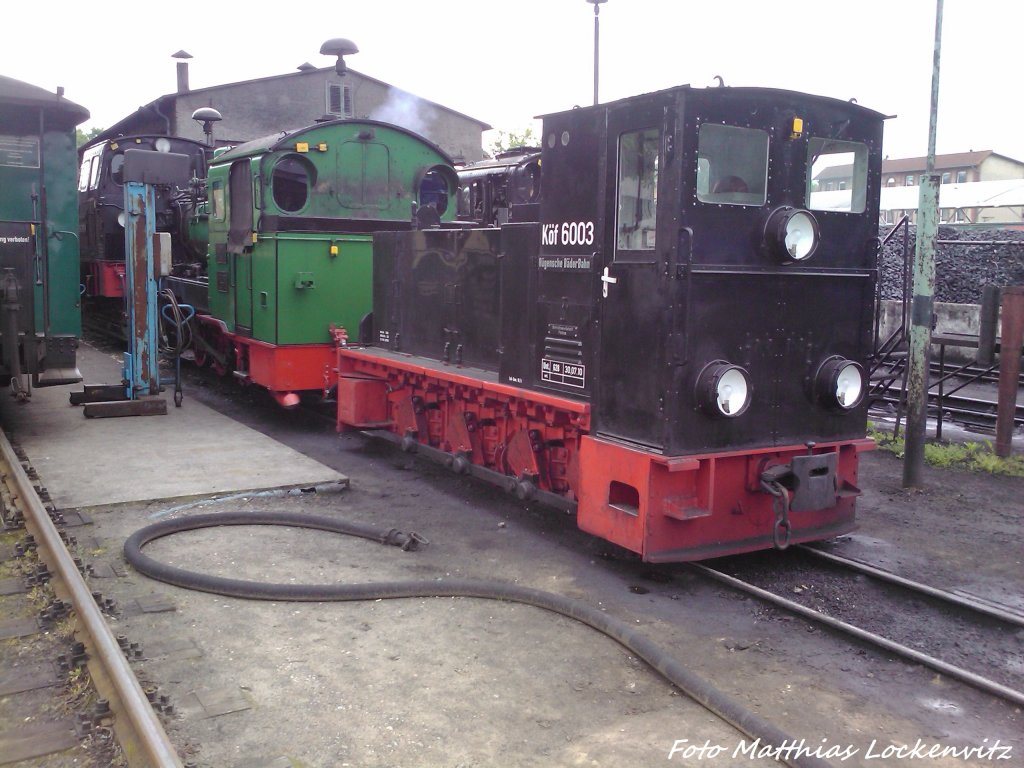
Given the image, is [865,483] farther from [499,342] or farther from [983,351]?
[499,342]

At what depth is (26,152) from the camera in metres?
8.57

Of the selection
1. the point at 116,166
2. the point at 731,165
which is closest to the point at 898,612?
the point at 731,165

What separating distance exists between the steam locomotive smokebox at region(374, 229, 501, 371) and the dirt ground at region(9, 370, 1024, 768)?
1.62 meters

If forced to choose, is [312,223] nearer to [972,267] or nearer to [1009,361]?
[1009,361]

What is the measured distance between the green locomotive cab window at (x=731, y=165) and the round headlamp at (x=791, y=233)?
166 mm

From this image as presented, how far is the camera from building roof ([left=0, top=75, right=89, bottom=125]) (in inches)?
329

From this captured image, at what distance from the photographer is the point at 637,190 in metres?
5.34

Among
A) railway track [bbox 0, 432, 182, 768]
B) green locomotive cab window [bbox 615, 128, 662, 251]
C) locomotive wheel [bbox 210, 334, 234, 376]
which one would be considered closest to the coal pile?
locomotive wheel [bbox 210, 334, 234, 376]

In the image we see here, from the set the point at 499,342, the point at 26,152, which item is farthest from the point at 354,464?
the point at 26,152

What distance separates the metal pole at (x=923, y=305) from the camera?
769cm

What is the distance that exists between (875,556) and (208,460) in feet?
17.5

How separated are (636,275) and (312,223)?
5365 mm

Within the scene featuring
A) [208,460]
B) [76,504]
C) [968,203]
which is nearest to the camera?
[76,504]

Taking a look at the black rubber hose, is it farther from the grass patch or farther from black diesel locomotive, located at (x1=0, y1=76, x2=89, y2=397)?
the grass patch
